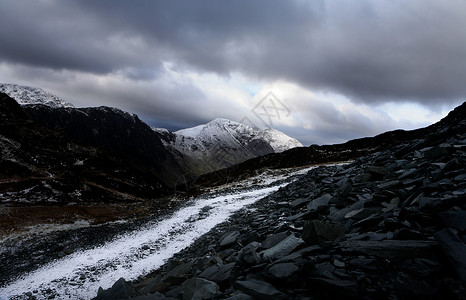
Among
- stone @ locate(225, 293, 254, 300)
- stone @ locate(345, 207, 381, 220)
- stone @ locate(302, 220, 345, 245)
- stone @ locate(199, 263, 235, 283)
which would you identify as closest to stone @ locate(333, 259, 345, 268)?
stone @ locate(302, 220, 345, 245)

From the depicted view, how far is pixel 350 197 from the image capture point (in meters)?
11.4

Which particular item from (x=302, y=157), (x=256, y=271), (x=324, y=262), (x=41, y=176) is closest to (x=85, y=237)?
(x=256, y=271)

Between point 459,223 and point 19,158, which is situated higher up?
point 459,223

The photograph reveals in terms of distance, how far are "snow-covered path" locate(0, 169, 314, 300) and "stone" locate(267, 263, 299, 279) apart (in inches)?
467

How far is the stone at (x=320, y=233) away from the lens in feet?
23.3

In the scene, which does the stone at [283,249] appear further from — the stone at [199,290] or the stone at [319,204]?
the stone at [319,204]

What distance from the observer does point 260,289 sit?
5.33 meters

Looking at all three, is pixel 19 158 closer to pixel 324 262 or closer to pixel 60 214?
pixel 60 214

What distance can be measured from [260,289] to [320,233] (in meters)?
2.71

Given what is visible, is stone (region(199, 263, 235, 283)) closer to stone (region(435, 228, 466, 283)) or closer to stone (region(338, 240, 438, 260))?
stone (region(338, 240, 438, 260))

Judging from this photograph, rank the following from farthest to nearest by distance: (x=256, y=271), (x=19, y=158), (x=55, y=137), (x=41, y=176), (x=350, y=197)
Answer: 1. (x=55, y=137)
2. (x=19, y=158)
3. (x=41, y=176)
4. (x=350, y=197)
5. (x=256, y=271)

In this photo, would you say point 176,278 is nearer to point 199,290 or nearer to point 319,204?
point 199,290

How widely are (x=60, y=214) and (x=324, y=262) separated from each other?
42.3 metres

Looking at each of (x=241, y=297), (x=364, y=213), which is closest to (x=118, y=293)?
(x=241, y=297)
